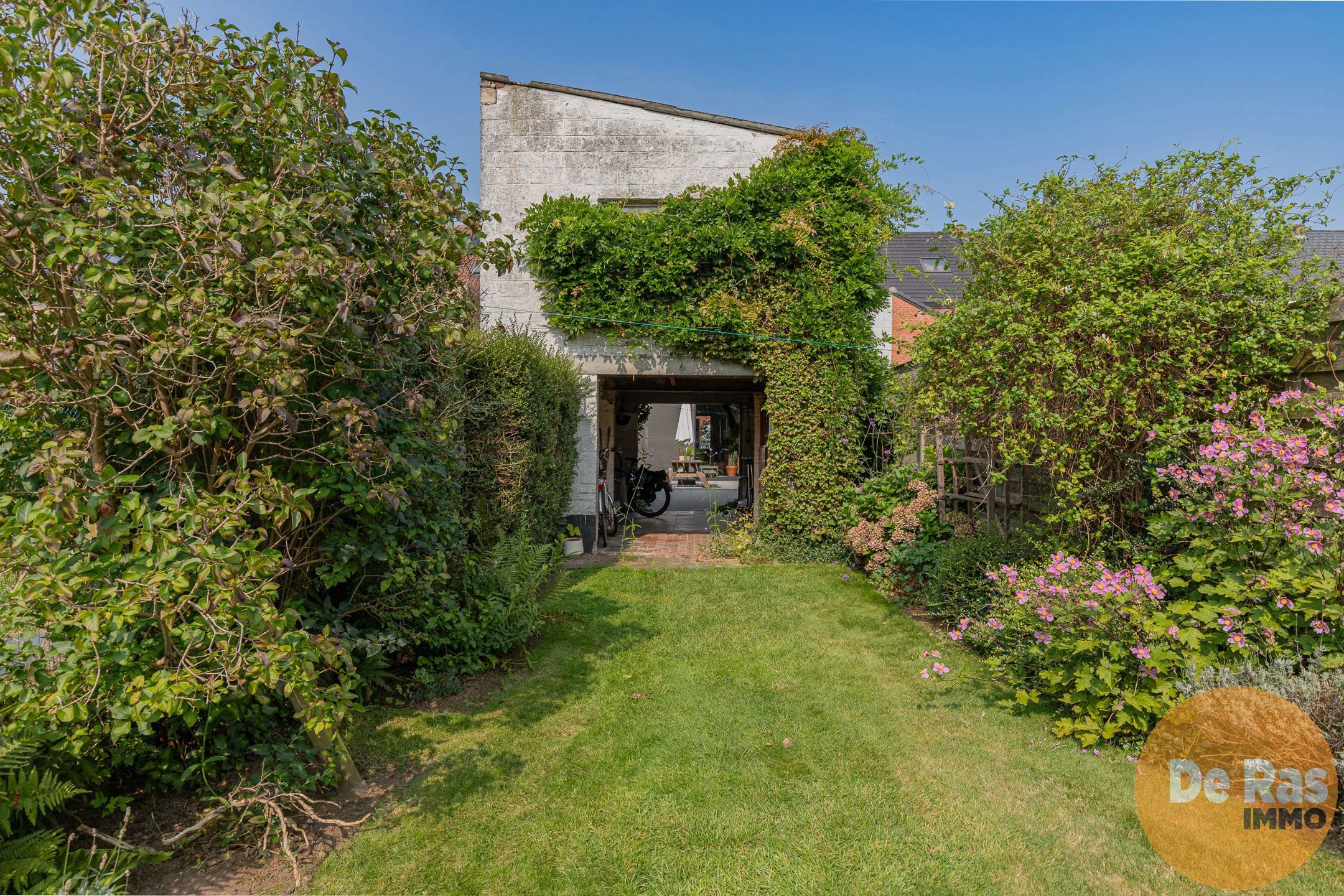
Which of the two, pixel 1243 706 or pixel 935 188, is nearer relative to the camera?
pixel 1243 706

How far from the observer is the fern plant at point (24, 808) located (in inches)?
79.1

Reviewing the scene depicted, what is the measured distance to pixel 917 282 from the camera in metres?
21.9

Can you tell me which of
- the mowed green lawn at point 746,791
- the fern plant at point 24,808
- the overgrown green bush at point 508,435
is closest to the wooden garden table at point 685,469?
the overgrown green bush at point 508,435

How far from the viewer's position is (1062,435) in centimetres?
442

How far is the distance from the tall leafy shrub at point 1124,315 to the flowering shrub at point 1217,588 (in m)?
0.39

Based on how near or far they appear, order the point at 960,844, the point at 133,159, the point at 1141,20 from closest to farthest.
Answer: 1. the point at 133,159
2. the point at 960,844
3. the point at 1141,20

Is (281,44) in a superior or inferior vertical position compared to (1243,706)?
superior

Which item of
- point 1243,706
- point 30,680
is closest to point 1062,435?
point 1243,706

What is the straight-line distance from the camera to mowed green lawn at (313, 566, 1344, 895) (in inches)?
97.0

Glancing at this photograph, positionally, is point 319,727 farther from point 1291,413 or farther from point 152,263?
point 1291,413

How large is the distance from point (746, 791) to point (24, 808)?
8.63ft

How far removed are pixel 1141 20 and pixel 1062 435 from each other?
3.30 meters

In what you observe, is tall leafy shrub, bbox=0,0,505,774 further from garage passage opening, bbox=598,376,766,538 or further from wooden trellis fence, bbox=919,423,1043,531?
garage passage opening, bbox=598,376,766,538

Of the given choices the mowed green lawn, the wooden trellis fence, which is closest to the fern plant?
the mowed green lawn
